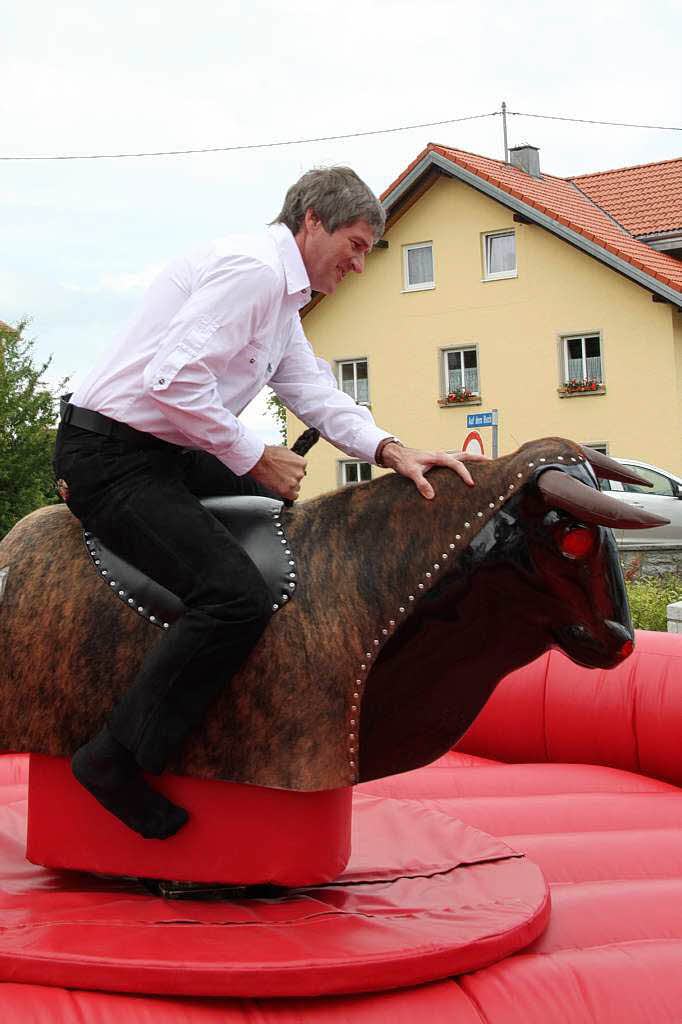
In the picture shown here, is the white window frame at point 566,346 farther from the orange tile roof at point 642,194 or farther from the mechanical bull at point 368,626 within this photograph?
the mechanical bull at point 368,626

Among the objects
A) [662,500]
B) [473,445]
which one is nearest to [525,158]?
[662,500]

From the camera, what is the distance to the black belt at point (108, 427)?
9.06 ft

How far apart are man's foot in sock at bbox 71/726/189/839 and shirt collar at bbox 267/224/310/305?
42.2 inches

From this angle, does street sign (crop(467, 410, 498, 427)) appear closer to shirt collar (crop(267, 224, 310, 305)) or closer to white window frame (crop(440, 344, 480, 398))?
shirt collar (crop(267, 224, 310, 305))

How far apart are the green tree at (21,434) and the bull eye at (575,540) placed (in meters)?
19.9

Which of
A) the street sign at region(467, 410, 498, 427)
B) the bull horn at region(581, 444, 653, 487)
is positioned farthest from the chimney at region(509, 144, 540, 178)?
the bull horn at region(581, 444, 653, 487)

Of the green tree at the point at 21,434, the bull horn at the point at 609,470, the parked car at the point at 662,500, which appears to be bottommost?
the bull horn at the point at 609,470

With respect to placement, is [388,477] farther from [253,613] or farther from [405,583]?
[253,613]

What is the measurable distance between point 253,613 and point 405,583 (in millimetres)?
362

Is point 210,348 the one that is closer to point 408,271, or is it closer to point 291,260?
point 291,260

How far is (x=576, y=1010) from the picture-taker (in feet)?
8.18

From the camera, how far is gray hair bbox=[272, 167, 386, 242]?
279 cm

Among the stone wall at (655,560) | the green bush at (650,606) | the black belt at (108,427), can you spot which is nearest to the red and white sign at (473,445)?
the black belt at (108,427)

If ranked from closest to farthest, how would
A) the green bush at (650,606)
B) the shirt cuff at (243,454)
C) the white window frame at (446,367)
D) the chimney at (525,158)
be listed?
the shirt cuff at (243,454), the green bush at (650,606), the white window frame at (446,367), the chimney at (525,158)
